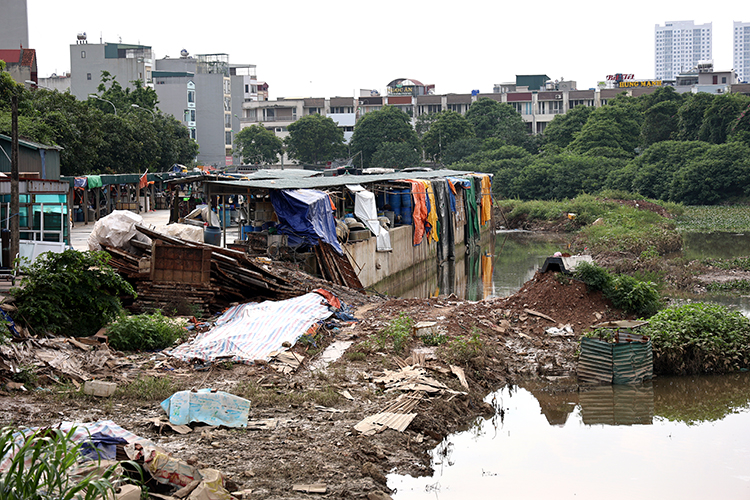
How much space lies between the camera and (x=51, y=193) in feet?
55.3

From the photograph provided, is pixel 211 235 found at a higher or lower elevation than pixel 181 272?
higher

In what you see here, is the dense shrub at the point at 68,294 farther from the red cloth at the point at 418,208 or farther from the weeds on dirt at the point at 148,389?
the red cloth at the point at 418,208

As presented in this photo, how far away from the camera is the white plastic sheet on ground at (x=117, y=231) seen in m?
16.3

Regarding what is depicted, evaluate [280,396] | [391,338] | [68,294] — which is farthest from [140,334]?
[391,338]

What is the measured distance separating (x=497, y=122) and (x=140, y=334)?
3077 inches

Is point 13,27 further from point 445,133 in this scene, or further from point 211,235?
point 211,235

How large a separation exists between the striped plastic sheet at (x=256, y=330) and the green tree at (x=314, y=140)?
234 feet

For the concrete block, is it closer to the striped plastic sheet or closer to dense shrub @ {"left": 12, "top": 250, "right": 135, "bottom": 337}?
the striped plastic sheet

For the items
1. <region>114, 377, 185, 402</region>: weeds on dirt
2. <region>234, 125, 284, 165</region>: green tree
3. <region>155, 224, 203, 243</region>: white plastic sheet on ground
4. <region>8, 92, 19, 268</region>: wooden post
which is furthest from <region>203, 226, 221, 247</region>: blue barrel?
<region>234, 125, 284, 165</region>: green tree

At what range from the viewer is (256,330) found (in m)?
Answer: 13.0

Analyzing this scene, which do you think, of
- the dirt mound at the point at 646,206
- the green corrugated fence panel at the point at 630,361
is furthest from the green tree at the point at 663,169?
the green corrugated fence panel at the point at 630,361

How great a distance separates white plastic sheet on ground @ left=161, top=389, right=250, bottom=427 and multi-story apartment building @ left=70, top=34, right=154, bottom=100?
245ft

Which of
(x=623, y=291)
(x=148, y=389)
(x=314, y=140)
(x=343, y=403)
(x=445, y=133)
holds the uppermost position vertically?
(x=445, y=133)

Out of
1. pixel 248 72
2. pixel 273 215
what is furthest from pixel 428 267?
pixel 248 72
